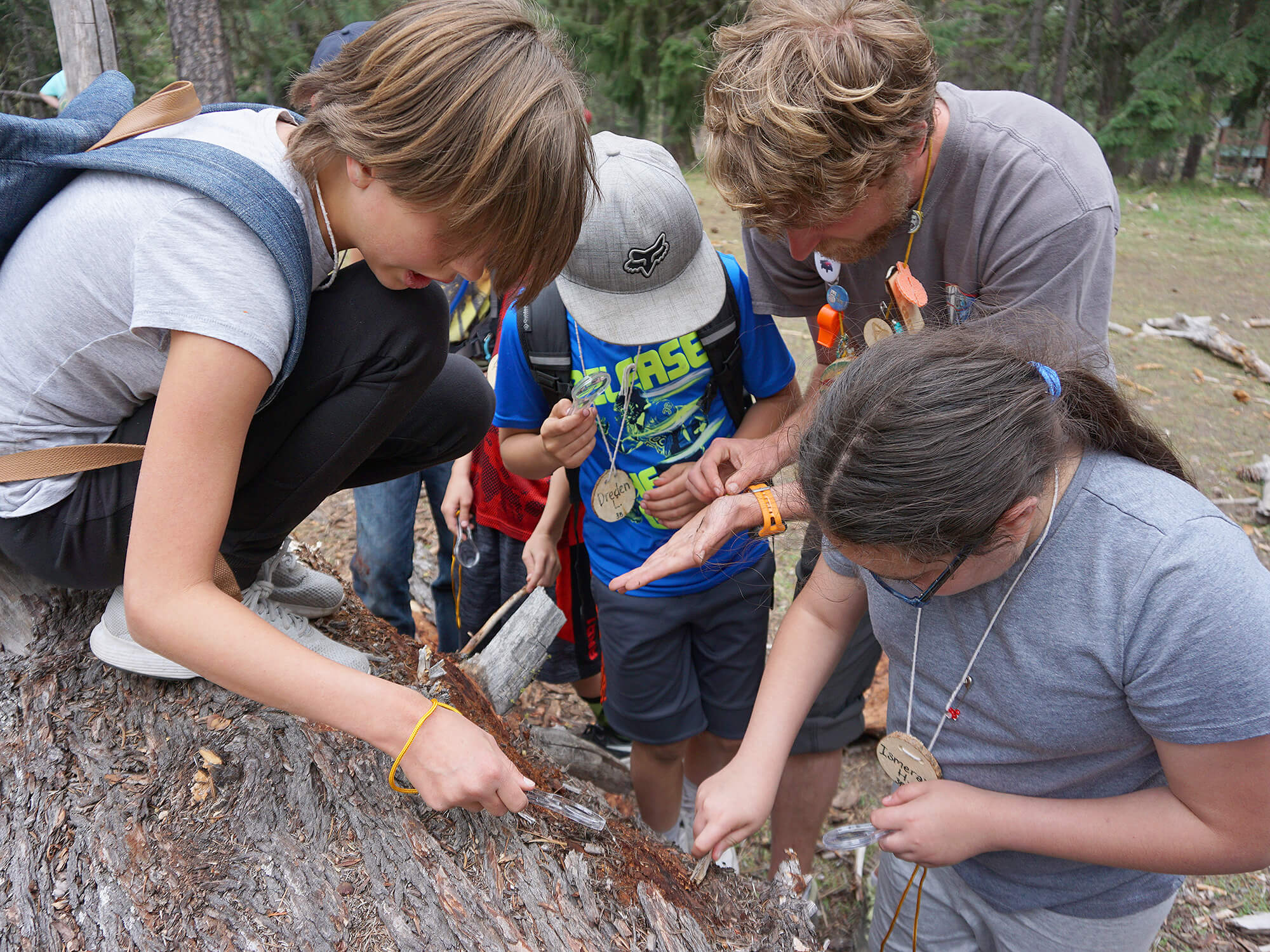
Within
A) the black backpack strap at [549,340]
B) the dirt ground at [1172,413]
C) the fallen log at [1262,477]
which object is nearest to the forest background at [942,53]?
the dirt ground at [1172,413]

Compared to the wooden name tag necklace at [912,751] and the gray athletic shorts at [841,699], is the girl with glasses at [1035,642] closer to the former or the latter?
the wooden name tag necklace at [912,751]

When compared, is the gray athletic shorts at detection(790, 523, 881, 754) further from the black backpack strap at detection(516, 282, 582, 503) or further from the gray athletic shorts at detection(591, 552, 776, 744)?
the black backpack strap at detection(516, 282, 582, 503)

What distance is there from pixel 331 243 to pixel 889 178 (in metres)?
1.15

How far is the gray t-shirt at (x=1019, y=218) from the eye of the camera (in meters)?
1.83

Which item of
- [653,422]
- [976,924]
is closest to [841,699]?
[976,924]

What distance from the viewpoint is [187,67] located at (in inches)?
215

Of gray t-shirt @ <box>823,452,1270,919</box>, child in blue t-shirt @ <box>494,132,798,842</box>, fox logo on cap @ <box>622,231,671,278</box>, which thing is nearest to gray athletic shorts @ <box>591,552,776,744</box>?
child in blue t-shirt @ <box>494,132,798,842</box>

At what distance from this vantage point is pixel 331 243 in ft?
5.12

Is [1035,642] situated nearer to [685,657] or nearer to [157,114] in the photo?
[685,657]

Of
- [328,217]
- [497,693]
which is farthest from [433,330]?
[497,693]

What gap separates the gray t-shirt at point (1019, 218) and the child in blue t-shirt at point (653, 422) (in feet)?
1.64

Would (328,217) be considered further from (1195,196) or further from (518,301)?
(1195,196)

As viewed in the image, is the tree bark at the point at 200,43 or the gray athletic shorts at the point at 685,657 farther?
the tree bark at the point at 200,43

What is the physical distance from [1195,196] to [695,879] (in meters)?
16.6
